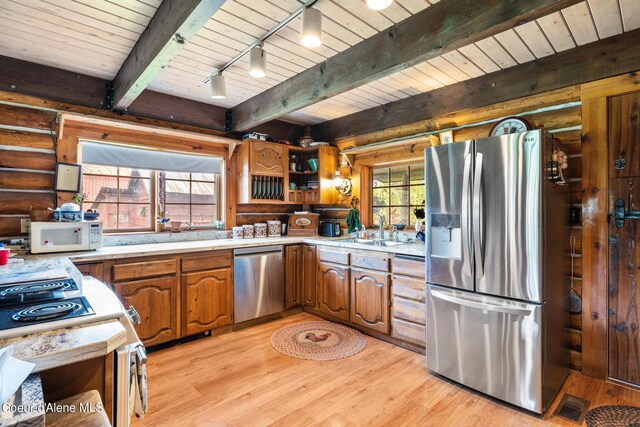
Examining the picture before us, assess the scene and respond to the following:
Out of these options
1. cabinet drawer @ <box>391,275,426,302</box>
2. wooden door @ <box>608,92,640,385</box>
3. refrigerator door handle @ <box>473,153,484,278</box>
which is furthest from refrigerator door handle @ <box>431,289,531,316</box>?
wooden door @ <box>608,92,640,385</box>

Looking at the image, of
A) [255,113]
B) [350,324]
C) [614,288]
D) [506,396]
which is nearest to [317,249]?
[350,324]

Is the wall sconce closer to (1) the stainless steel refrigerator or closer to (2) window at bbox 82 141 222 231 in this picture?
(2) window at bbox 82 141 222 231

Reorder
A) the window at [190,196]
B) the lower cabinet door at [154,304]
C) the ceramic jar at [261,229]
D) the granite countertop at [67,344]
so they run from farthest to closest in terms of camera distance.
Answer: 1. the ceramic jar at [261,229]
2. the window at [190,196]
3. the lower cabinet door at [154,304]
4. the granite countertop at [67,344]

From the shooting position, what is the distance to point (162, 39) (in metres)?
1.89

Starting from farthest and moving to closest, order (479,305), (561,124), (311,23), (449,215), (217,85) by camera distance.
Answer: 1. (217,85)
2. (561,124)
3. (449,215)
4. (479,305)
5. (311,23)

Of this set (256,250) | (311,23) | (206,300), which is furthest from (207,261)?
(311,23)

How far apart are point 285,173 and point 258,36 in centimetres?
202

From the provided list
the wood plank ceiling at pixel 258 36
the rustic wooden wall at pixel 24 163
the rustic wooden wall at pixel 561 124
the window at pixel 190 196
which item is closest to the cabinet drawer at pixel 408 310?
the rustic wooden wall at pixel 561 124

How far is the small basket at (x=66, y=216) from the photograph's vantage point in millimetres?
2627

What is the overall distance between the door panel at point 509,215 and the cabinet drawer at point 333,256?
142 centimetres

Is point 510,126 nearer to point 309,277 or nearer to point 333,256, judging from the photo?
point 333,256

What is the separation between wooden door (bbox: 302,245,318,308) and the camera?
375cm

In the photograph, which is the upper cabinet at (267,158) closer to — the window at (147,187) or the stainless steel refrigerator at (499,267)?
the window at (147,187)

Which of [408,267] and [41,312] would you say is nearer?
[41,312]
